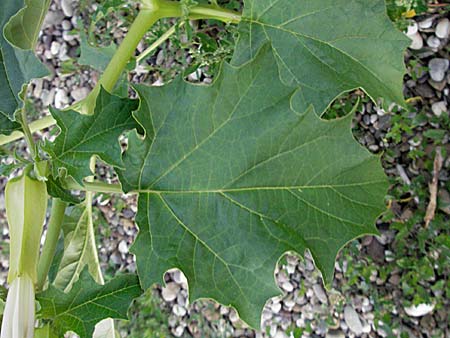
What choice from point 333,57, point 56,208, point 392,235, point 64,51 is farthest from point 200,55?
point 64,51

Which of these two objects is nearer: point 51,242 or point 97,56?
point 51,242

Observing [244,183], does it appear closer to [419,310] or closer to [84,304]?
[84,304]

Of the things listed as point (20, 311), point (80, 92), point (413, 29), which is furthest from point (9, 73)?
point (80, 92)

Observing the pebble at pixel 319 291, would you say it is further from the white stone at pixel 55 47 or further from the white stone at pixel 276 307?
the white stone at pixel 55 47

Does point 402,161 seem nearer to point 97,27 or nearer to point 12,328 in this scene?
point 97,27

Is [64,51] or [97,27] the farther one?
[64,51]
